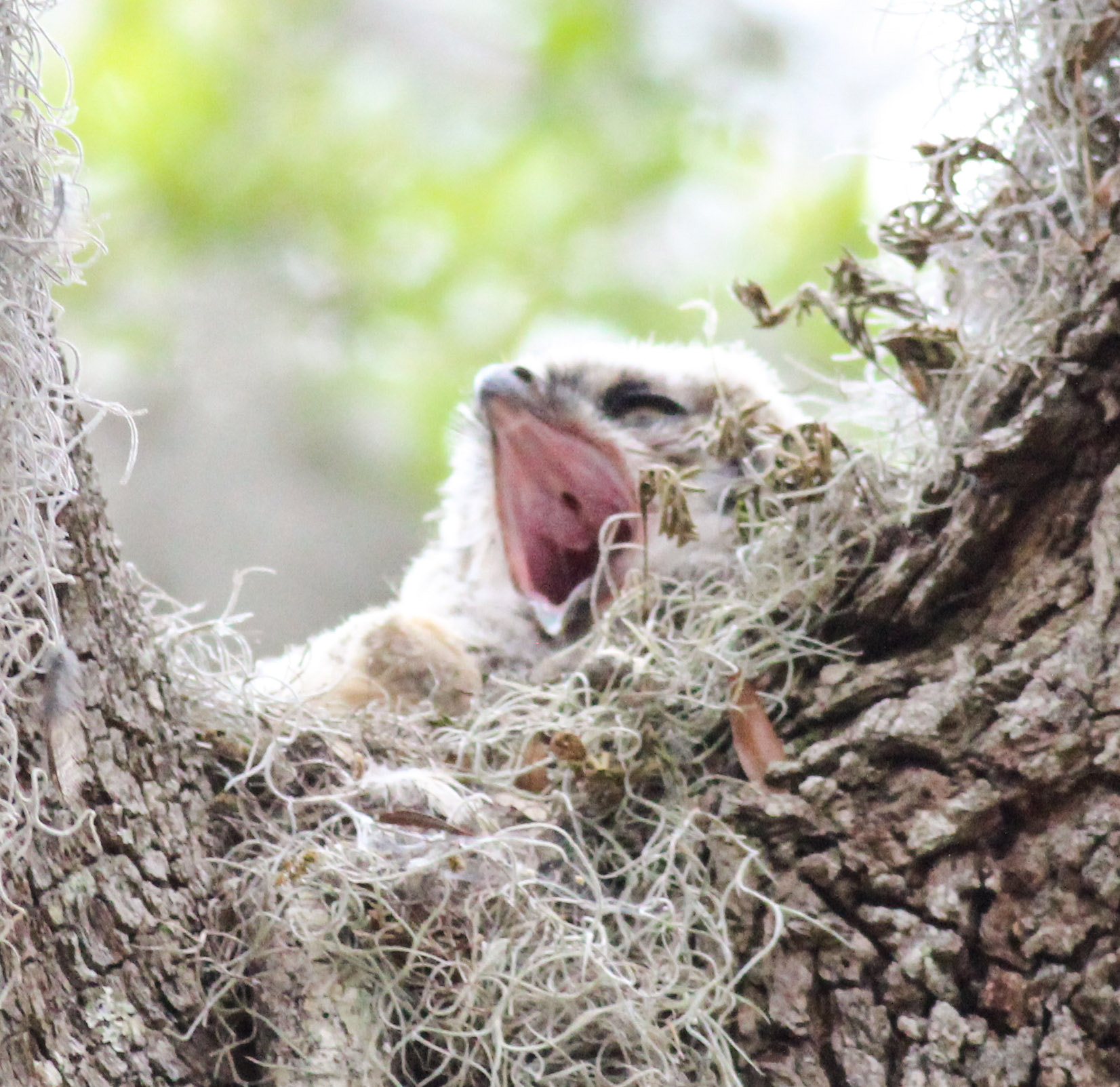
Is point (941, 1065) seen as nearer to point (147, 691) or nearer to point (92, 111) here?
point (147, 691)

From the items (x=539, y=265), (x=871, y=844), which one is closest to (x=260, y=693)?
(x=871, y=844)

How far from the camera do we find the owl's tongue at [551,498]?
8.01ft

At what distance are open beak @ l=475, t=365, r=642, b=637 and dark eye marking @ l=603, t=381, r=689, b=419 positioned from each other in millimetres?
120

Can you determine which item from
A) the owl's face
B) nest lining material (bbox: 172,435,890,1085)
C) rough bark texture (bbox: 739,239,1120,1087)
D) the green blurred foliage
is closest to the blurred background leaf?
the green blurred foliage

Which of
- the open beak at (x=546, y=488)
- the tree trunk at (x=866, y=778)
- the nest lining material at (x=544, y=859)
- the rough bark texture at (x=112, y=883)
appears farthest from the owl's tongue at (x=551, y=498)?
the rough bark texture at (x=112, y=883)

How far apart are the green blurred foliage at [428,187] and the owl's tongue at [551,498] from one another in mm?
1753

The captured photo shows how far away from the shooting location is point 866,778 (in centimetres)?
146

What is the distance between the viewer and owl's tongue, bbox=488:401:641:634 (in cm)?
244

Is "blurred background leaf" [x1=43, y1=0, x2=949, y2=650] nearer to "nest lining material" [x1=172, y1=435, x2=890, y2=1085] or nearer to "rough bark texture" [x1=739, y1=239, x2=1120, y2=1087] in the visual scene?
"nest lining material" [x1=172, y1=435, x2=890, y2=1085]

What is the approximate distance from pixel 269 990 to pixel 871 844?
64 cm

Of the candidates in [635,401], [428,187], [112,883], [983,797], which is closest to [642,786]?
[983,797]

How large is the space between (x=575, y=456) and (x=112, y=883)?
134 centimetres

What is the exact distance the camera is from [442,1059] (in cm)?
141

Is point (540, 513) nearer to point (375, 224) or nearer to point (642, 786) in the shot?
point (642, 786)
